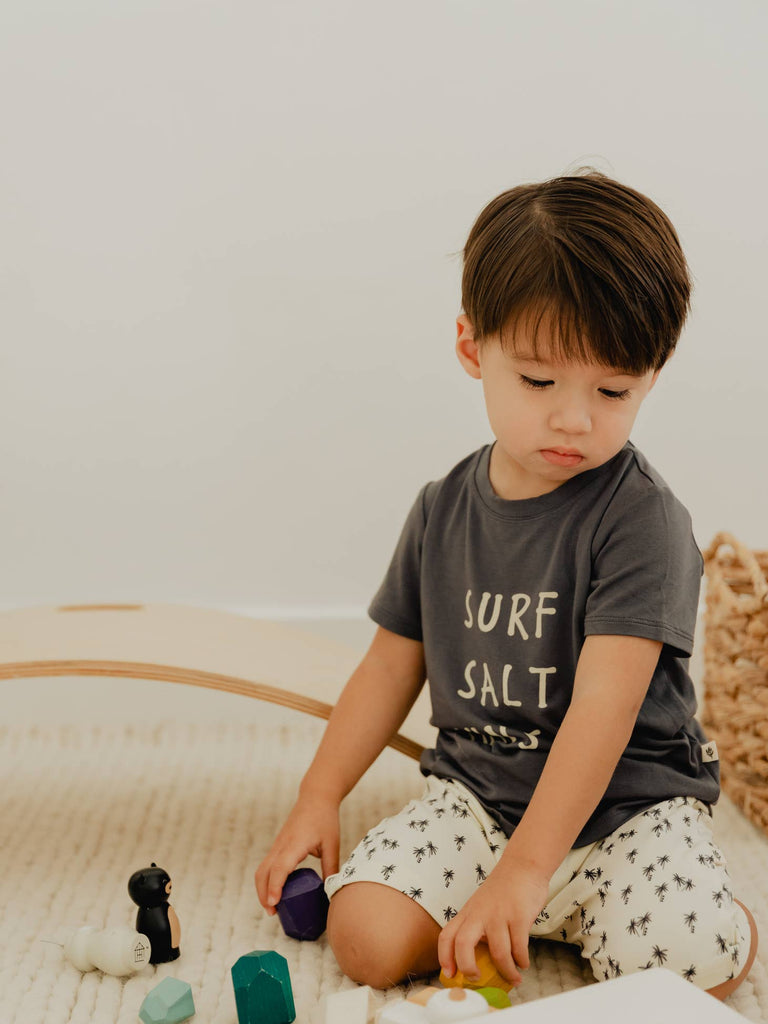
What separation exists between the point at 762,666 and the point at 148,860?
613 mm

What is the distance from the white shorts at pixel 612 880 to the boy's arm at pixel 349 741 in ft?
0.19

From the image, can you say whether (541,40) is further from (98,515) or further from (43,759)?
(43,759)

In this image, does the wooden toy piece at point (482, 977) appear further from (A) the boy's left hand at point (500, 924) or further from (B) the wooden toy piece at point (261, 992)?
(B) the wooden toy piece at point (261, 992)

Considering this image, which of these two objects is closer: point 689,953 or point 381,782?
point 689,953

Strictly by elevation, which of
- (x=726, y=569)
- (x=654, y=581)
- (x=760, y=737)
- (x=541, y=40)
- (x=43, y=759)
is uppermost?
(x=541, y=40)

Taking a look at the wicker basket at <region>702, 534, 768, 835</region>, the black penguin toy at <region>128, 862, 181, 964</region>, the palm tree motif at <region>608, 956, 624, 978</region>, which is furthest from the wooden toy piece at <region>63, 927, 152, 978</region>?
the wicker basket at <region>702, 534, 768, 835</region>

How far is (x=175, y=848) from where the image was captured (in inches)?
41.7

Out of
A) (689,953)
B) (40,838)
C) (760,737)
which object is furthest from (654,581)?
(40,838)

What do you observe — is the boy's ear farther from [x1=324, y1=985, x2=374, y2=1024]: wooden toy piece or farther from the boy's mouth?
[x1=324, y1=985, x2=374, y2=1024]: wooden toy piece

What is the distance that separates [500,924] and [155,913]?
0.91 feet

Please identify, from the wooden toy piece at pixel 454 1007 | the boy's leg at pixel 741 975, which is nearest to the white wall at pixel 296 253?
the boy's leg at pixel 741 975

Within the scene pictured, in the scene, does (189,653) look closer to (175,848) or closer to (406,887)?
→ (175,848)

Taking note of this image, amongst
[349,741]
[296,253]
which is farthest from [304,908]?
[296,253]

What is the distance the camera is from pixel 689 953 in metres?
0.72
